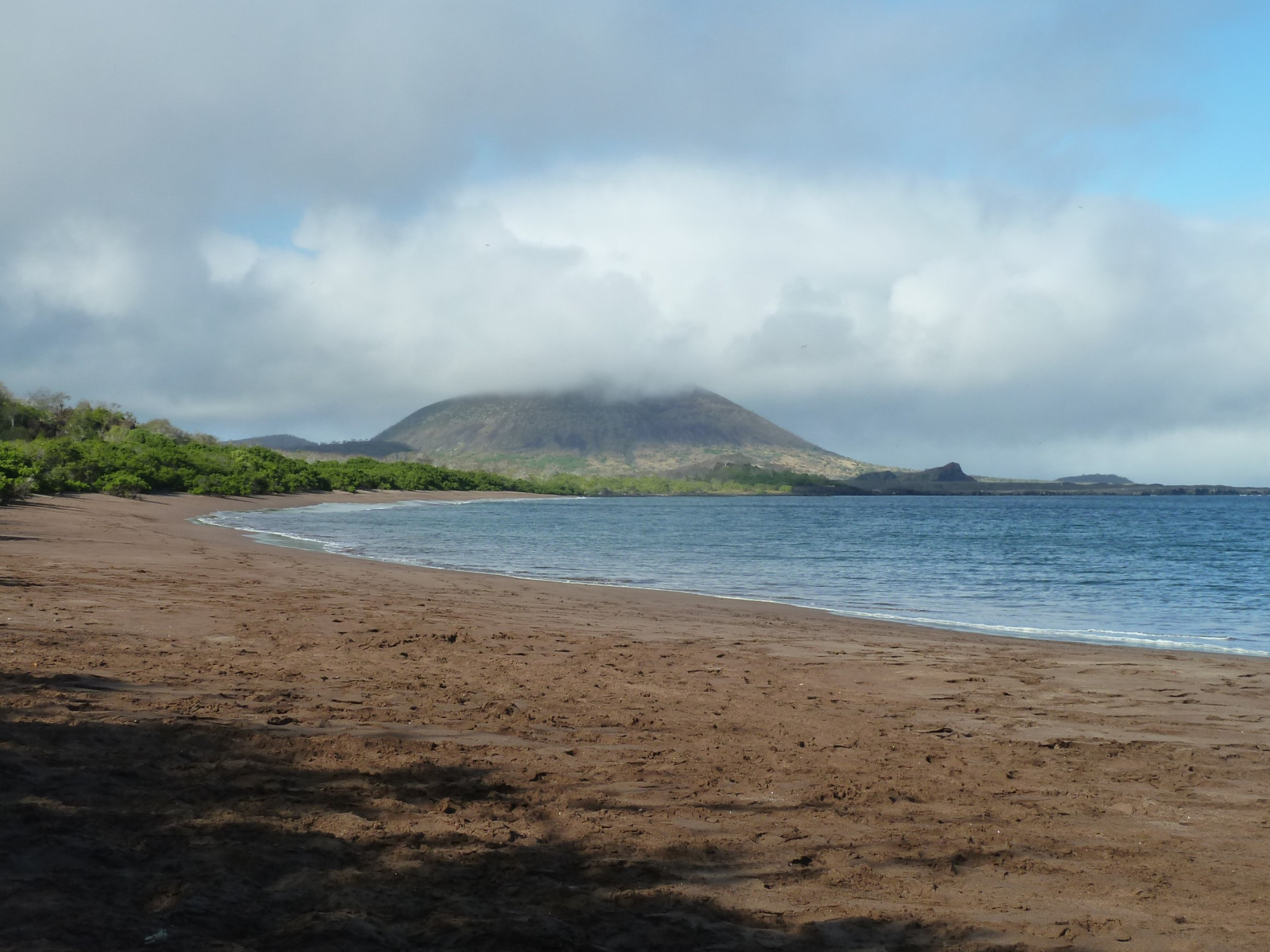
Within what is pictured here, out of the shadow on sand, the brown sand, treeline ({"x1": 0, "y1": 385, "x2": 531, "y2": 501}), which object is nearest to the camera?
the shadow on sand

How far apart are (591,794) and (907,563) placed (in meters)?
32.0

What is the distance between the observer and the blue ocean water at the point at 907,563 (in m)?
20.5

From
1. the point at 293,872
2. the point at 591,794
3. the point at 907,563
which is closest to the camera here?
the point at 293,872

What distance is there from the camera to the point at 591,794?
633 centimetres

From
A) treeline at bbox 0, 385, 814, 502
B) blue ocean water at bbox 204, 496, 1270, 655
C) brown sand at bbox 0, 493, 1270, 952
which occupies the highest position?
treeline at bbox 0, 385, 814, 502

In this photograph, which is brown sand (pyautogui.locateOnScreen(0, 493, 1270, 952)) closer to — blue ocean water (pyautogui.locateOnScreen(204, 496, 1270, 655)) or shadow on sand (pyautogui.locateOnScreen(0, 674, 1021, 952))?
shadow on sand (pyautogui.locateOnScreen(0, 674, 1021, 952))

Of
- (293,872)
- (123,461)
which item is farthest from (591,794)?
(123,461)

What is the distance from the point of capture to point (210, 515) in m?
48.8

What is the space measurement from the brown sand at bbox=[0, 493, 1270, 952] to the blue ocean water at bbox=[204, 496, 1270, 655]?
310 inches

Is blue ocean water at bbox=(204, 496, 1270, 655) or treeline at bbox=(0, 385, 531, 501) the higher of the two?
treeline at bbox=(0, 385, 531, 501)

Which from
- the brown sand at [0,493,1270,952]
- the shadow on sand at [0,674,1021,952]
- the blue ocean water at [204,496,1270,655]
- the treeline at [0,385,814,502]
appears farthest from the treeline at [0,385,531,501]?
the shadow on sand at [0,674,1021,952]

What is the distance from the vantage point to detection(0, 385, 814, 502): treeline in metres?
42.5

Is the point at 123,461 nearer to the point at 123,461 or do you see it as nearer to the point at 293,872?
the point at 123,461

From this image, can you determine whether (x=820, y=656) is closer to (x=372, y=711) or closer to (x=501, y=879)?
(x=372, y=711)
